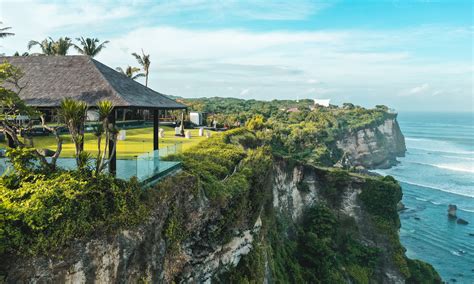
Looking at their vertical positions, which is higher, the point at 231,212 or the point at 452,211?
the point at 231,212

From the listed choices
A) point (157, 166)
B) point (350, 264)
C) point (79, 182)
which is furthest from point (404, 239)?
point (79, 182)

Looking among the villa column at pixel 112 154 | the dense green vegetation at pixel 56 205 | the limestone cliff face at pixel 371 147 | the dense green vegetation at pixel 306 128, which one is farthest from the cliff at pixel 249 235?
the limestone cliff face at pixel 371 147

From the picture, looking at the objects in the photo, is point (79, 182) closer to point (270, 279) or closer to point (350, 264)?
point (270, 279)

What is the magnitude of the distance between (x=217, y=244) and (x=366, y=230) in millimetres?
30369

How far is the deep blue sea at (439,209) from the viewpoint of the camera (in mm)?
50266

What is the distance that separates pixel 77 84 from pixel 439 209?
65.7 metres

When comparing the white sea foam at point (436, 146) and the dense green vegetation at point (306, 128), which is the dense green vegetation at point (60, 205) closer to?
the dense green vegetation at point (306, 128)

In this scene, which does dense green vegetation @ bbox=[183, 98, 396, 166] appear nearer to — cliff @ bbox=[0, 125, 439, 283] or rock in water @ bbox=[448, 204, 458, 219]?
cliff @ bbox=[0, 125, 439, 283]

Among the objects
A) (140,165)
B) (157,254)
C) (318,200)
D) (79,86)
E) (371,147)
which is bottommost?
(318,200)

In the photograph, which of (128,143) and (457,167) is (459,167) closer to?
(457,167)

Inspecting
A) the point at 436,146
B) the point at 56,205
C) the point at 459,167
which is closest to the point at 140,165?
→ the point at 56,205

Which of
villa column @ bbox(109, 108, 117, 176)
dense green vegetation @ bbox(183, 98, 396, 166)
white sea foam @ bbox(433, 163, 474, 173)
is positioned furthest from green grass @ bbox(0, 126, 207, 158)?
white sea foam @ bbox(433, 163, 474, 173)

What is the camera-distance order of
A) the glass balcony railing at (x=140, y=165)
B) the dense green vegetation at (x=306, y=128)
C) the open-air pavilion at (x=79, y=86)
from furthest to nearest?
the dense green vegetation at (x=306, y=128) < the open-air pavilion at (x=79, y=86) < the glass balcony railing at (x=140, y=165)

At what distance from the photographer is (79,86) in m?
17.3
